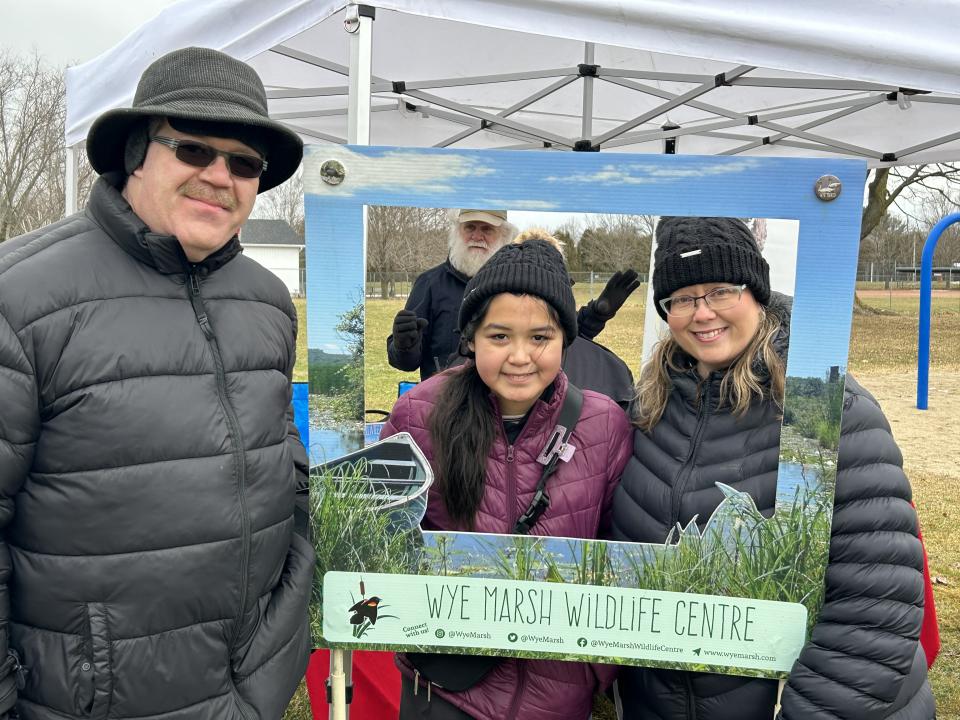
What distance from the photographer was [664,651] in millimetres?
1584

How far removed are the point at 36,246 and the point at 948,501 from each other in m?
6.77

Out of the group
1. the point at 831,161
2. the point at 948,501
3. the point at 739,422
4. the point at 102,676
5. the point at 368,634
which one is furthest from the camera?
the point at 948,501

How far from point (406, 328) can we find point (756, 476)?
0.85 meters

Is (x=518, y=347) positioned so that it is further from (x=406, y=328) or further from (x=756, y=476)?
(x=756, y=476)

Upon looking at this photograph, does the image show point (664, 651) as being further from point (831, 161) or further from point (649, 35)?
point (649, 35)

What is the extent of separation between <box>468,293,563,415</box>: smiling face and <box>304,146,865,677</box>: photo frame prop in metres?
0.21

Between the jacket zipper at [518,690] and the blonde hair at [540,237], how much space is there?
99 cm

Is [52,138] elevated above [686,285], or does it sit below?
above

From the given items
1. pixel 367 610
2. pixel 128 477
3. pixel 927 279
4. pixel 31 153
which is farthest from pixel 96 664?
pixel 31 153

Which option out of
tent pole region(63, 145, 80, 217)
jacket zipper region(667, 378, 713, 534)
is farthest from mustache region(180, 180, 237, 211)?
tent pole region(63, 145, 80, 217)

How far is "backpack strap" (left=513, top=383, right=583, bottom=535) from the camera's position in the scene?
161cm

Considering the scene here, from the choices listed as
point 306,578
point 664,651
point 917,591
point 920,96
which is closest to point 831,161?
point 917,591

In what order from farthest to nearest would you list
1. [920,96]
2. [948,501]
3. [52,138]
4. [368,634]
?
[52,138] → [948,501] → [920,96] → [368,634]

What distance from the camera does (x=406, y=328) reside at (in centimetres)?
163
